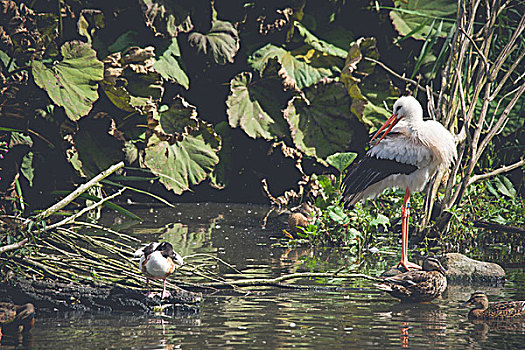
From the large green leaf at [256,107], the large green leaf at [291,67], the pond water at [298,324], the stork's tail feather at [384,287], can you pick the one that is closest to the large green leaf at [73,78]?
the large green leaf at [256,107]

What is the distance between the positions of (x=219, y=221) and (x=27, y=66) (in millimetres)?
2569

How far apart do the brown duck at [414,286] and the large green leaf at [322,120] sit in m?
4.14

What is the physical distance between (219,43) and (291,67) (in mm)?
915

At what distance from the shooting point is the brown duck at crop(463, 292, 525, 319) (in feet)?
13.9

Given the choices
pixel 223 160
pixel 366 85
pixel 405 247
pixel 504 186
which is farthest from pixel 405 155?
pixel 223 160

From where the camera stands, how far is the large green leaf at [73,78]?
781 centimetres

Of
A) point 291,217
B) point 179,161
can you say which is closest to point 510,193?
point 291,217

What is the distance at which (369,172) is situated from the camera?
19.3 feet

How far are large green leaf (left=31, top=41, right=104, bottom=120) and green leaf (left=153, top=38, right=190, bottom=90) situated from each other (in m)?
1.11

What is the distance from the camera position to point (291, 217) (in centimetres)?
713

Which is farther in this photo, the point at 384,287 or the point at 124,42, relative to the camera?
the point at 124,42

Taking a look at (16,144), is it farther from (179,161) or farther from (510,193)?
(510,193)

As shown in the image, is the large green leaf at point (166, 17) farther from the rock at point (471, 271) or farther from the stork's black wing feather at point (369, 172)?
the rock at point (471, 271)

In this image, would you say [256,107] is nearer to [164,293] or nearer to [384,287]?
[384,287]
